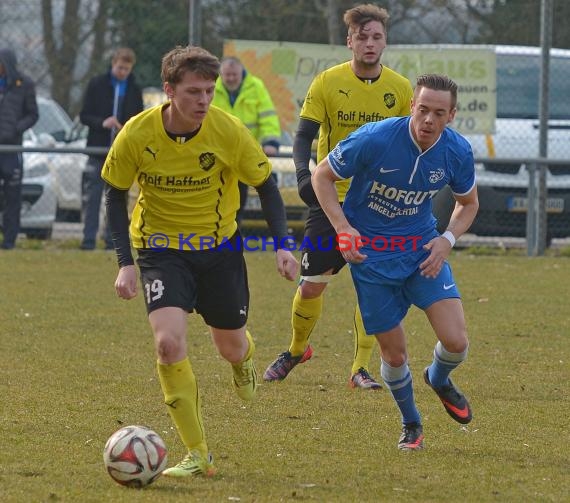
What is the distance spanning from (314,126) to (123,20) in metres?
7.56

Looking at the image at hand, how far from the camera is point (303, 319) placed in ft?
25.0

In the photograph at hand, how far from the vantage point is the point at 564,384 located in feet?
24.4

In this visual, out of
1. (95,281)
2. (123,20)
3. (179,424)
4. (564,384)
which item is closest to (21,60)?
(123,20)

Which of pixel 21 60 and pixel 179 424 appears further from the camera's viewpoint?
pixel 21 60

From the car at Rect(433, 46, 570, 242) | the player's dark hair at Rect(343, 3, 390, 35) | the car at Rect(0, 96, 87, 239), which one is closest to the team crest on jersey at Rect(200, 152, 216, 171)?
the player's dark hair at Rect(343, 3, 390, 35)

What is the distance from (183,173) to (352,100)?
2079 mm

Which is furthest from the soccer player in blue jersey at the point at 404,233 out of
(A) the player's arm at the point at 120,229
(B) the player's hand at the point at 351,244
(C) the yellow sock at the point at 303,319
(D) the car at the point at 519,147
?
(D) the car at the point at 519,147

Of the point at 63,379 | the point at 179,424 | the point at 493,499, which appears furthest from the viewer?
the point at 63,379

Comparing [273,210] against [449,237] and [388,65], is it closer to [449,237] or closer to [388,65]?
[449,237]

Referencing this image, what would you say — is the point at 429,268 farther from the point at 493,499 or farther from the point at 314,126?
the point at 314,126

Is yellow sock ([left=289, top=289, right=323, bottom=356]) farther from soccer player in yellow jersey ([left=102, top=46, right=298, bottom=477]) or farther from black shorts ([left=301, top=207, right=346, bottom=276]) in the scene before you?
soccer player in yellow jersey ([left=102, top=46, right=298, bottom=477])

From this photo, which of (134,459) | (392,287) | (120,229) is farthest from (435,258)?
(134,459)

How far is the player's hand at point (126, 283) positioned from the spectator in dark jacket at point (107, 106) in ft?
25.7

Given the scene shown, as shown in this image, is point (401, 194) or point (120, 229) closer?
point (120, 229)
